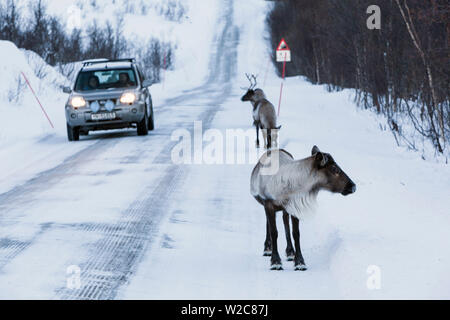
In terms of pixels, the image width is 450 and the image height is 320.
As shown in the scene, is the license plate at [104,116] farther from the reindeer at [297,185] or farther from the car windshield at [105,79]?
the reindeer at [297,185]

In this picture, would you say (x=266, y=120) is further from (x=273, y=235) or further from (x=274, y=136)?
(x=273, y=235)

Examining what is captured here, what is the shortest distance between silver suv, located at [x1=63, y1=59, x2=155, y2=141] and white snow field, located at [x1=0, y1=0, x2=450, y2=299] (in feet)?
1.65

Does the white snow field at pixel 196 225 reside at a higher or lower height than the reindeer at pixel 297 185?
lower

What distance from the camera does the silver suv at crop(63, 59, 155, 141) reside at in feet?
59.7

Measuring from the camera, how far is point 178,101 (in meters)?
31.6

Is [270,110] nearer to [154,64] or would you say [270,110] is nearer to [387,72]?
[387,72]

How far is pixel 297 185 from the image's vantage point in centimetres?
642

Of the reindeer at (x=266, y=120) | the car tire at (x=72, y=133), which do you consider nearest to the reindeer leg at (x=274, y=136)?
the reindeer at (x=266, y=120)

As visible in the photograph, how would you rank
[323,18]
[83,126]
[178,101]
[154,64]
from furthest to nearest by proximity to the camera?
[154,64]
[323,18]
[178,101]
[83,126]

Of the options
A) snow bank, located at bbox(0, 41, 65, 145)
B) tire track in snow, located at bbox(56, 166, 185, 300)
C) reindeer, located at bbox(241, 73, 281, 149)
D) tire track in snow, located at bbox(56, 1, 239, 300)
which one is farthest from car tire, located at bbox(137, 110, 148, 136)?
tire track in snow, located at bbox(56, 166, 185, 300)

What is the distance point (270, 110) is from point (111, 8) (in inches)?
2949

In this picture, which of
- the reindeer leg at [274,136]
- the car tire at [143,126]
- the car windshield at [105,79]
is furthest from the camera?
the car windshield at [105,79]

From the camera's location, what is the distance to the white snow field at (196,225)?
621 centimetres
